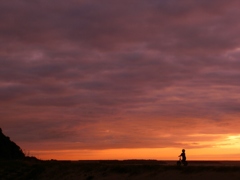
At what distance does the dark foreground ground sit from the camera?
39.2 meters

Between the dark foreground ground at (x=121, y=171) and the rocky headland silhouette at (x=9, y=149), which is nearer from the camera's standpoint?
the dark foreground ground at (x=121, y=171)

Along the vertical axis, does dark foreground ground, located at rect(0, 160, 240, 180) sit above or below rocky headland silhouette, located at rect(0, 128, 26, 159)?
below

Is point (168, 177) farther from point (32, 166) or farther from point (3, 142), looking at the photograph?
point (3, 142)

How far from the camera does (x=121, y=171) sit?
49.4 meters

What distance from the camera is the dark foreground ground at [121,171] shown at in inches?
1543

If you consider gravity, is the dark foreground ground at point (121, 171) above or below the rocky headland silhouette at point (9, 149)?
below

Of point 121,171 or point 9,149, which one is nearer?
point 121,171

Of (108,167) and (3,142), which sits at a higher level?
(3,142)

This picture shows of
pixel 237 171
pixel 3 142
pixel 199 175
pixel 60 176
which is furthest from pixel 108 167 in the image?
pixel 3 142

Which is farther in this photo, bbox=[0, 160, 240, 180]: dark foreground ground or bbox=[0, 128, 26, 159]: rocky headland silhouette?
bbox=[0, 128, 26, 159]: rocky headland silhouette

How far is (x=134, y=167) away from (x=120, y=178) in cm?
202

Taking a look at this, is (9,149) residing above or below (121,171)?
above

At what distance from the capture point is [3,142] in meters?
101

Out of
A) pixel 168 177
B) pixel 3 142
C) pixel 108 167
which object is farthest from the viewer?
pixel 3 142
